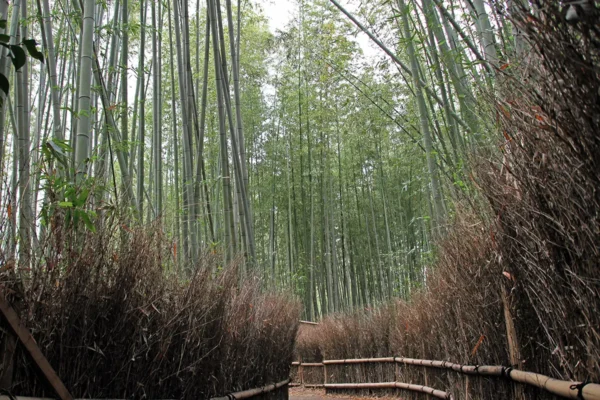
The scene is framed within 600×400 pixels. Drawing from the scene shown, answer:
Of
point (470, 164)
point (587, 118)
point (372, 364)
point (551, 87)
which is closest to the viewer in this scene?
point (587, 118)

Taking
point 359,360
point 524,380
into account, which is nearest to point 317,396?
point 359,360

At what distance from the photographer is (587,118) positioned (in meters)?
1.47

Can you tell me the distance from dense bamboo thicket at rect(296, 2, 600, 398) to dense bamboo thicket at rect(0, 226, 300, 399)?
1476 mm

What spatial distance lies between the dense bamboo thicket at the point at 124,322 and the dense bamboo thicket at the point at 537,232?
1.48 m

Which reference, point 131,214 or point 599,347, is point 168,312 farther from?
point 599,347

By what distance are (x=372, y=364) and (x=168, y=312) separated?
4.88 m

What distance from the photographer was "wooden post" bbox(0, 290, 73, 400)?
68.0 inches

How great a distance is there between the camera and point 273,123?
11.8m

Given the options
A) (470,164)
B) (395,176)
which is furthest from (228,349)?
(395,176)

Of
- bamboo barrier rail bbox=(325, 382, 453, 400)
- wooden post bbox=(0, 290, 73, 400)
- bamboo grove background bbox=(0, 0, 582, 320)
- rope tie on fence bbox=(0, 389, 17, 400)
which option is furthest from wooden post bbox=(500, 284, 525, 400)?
rope tie on fence bbox=(0, 389, 17, 400)

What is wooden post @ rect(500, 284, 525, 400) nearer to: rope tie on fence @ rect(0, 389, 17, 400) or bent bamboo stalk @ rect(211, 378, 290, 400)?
bent bamboo stalk @ rect(211, 378, 290, 400)

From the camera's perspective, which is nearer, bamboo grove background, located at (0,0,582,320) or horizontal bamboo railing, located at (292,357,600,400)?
horizontal bamboo railing, located at (292,357,600,400)

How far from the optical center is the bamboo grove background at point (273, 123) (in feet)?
14.2

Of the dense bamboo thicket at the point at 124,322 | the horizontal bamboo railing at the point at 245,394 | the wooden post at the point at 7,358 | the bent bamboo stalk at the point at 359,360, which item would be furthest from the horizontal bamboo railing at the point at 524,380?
the wooden post at the point at 7,358
